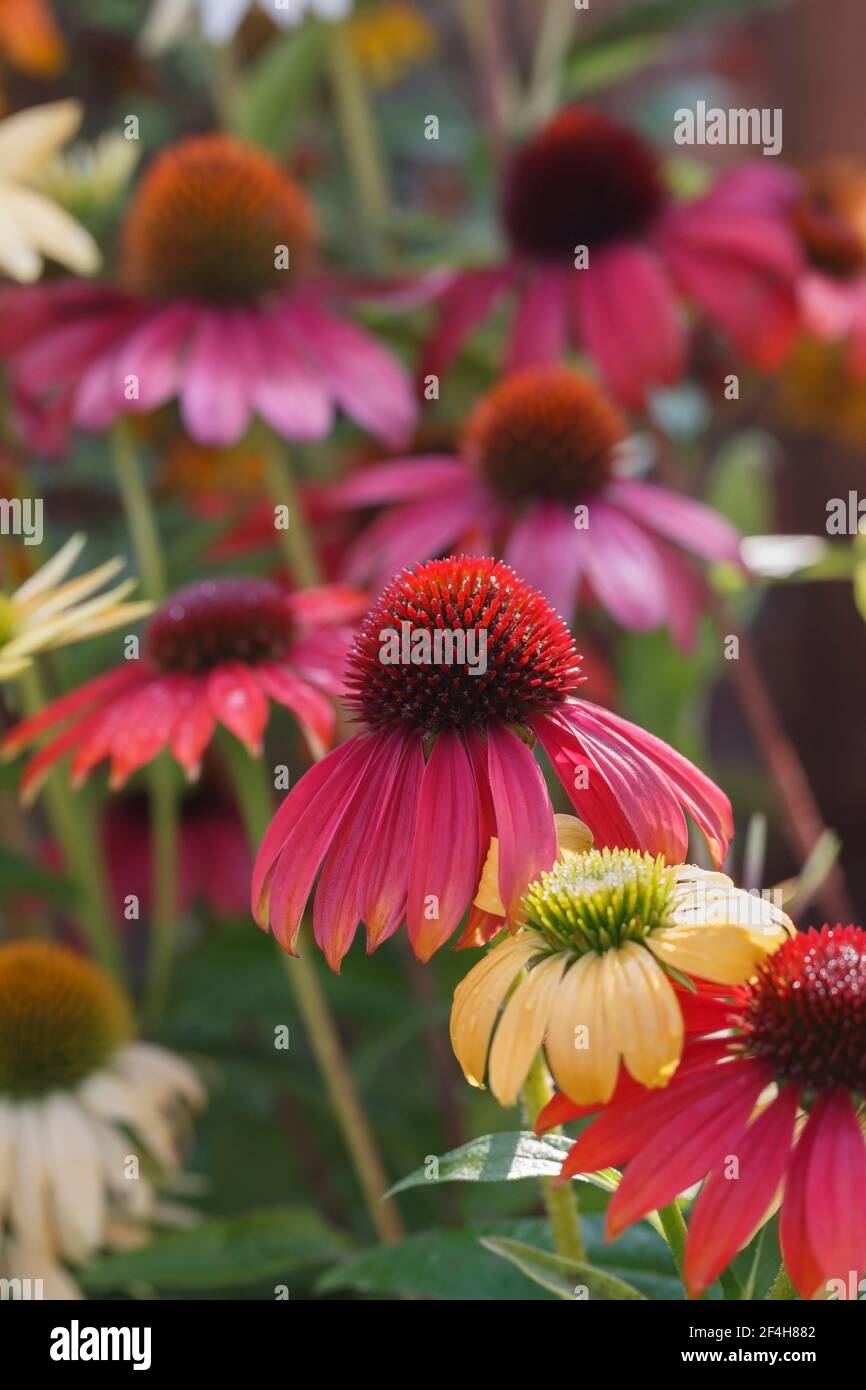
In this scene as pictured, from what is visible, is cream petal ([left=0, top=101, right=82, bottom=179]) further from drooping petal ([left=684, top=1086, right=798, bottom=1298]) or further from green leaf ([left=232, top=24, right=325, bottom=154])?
drooping petal ([left=684, top=1086, right=798, bottom=1298])

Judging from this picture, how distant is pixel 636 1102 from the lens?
0.38m

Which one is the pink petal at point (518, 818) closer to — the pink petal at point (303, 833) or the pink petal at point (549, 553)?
the pink petal at point (303, 833)

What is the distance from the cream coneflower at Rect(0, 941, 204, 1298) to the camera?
2.07 feet

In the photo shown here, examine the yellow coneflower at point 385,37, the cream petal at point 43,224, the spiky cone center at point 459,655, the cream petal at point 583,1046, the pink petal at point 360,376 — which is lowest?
the cream petal at point 583,1046

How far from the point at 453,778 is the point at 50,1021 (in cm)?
33

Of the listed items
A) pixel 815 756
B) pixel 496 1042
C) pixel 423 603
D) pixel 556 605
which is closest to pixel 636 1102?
pixel 496 1042

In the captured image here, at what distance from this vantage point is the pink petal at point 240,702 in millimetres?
522

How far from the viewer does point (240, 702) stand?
1.79ft

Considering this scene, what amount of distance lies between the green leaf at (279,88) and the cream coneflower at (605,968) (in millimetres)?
693

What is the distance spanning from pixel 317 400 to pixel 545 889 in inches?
15.5

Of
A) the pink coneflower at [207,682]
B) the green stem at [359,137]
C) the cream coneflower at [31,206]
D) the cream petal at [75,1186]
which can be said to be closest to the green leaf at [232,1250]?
the cream petal at [75,1186]

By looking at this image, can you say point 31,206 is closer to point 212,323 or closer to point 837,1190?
point 212,323

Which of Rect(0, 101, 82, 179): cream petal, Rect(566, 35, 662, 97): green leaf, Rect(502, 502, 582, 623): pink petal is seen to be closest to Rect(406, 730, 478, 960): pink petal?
Rect(502, 502, 582, 623): pink petal

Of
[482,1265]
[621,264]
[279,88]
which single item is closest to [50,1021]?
[482,1265]
